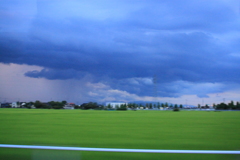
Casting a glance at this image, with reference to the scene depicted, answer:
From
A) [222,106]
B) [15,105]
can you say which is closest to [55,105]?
[15,105]

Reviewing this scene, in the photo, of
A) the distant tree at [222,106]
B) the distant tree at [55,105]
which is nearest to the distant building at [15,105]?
the distant tree at [55,105]

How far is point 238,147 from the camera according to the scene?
750cm

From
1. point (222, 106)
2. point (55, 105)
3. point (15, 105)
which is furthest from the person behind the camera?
point (222, 106)

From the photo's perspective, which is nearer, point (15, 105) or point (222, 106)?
point (15, 105)

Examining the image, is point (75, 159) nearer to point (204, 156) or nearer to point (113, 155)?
point (113, 155)

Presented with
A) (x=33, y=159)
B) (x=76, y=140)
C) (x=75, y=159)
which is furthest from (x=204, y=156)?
(x=76, y=140)

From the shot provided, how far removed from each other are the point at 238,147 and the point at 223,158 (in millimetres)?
2336

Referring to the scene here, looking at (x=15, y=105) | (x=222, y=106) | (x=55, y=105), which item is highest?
(x=15, y=105)

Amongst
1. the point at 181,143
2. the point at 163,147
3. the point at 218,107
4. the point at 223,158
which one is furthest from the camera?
the point at 218,107

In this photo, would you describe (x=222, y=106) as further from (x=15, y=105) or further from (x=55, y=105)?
(x=15, y=105)

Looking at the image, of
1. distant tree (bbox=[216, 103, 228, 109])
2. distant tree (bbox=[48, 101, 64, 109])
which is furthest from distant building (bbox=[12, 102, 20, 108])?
distant tree (bbox=[216, 103, 228, 109])

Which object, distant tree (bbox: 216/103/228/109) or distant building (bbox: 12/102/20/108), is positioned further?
distant tree (bbox: 216/103/228/109)

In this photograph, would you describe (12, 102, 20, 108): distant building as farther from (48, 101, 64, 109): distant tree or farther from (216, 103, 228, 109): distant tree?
(216, 103, 228, 109): distant tree

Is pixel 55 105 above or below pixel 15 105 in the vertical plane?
below
